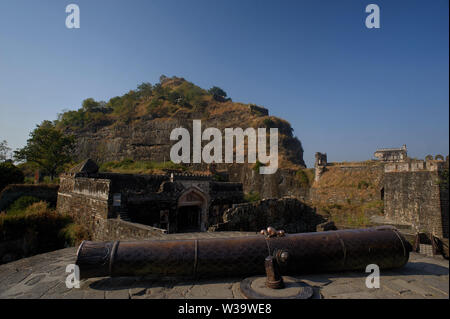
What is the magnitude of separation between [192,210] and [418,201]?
1295 centimetres

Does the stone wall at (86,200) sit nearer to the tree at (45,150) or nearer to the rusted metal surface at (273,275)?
the rusted metal surface at (273,275)

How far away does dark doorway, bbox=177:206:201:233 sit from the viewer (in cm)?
1455

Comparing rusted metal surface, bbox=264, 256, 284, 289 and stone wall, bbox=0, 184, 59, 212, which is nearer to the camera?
rusted metal surface, bbox=264, 256, 284, 289

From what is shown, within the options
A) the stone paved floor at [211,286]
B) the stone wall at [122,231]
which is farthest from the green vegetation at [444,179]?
the stone wall at [122,231]

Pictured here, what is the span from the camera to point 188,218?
586 inches

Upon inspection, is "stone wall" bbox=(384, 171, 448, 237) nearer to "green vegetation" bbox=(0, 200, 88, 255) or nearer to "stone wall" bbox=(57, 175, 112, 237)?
"stone wall" bbox=(57, 175, 112, 237)

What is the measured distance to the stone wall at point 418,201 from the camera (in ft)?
45.1

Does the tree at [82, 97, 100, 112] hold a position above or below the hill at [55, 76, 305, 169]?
above

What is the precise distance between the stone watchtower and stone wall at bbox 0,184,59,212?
2163 cm

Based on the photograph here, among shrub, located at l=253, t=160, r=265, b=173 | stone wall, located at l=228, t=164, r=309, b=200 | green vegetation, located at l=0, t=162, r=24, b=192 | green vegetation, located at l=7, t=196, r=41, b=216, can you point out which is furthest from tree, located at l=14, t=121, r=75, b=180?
shrub, located at l=253, t=160, r=265, b=173

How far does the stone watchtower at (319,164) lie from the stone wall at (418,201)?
7.02m
